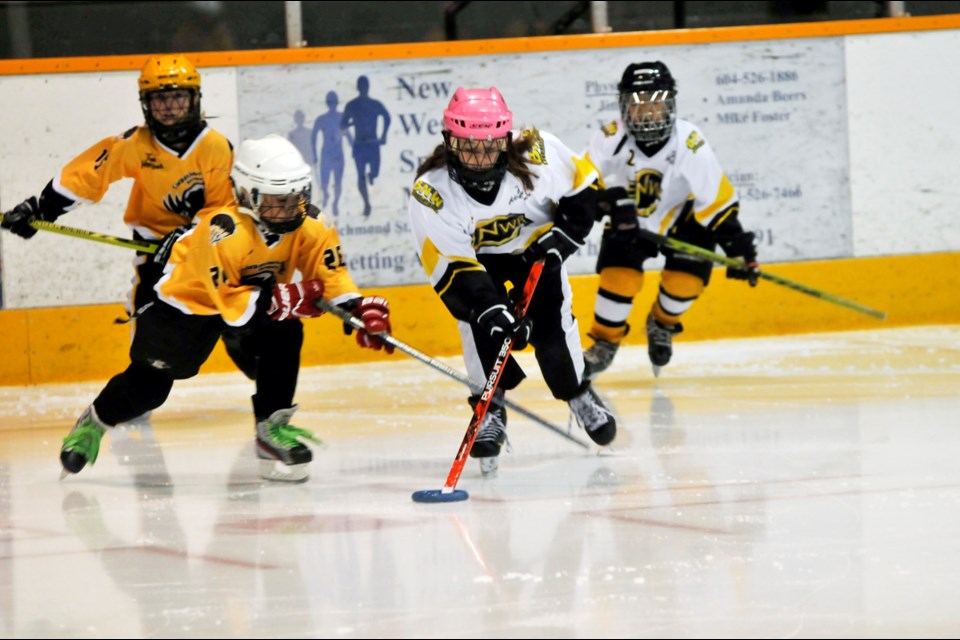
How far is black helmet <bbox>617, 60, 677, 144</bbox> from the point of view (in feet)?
15.3

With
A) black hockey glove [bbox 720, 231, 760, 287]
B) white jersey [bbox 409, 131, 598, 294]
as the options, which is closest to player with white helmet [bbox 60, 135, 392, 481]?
white jersey [bbox 409, 131, 598, 294]

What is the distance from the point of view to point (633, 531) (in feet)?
9.39

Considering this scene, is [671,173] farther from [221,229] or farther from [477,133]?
[221,229]

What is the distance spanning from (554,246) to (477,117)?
468mm

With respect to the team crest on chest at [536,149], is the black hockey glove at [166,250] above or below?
below

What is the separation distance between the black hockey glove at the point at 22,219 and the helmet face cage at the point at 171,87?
462 mm

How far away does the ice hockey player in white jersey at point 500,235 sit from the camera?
3.31m

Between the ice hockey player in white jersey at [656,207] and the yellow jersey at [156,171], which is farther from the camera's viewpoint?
the ice hockey player in white jersey at [656,207]

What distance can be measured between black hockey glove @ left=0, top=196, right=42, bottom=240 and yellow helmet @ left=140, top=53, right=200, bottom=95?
0.53 meters

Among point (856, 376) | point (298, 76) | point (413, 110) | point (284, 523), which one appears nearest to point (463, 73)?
point (413, 110)

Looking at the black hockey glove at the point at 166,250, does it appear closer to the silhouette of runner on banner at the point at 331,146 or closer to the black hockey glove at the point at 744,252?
the silhouette of runner on banner at the point at 331,146

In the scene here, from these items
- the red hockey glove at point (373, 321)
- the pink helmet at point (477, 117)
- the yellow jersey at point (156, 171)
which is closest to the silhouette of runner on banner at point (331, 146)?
the yellow jersey at point (156, 171)

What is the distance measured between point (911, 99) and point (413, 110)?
91.7 inches

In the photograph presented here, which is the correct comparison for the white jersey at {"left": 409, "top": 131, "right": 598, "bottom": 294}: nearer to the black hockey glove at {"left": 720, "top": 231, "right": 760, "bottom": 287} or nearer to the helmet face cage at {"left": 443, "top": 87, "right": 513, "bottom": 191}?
the helmet face cage at {"left": 443, "top": 87, "right": 513, "bottom": 191}
